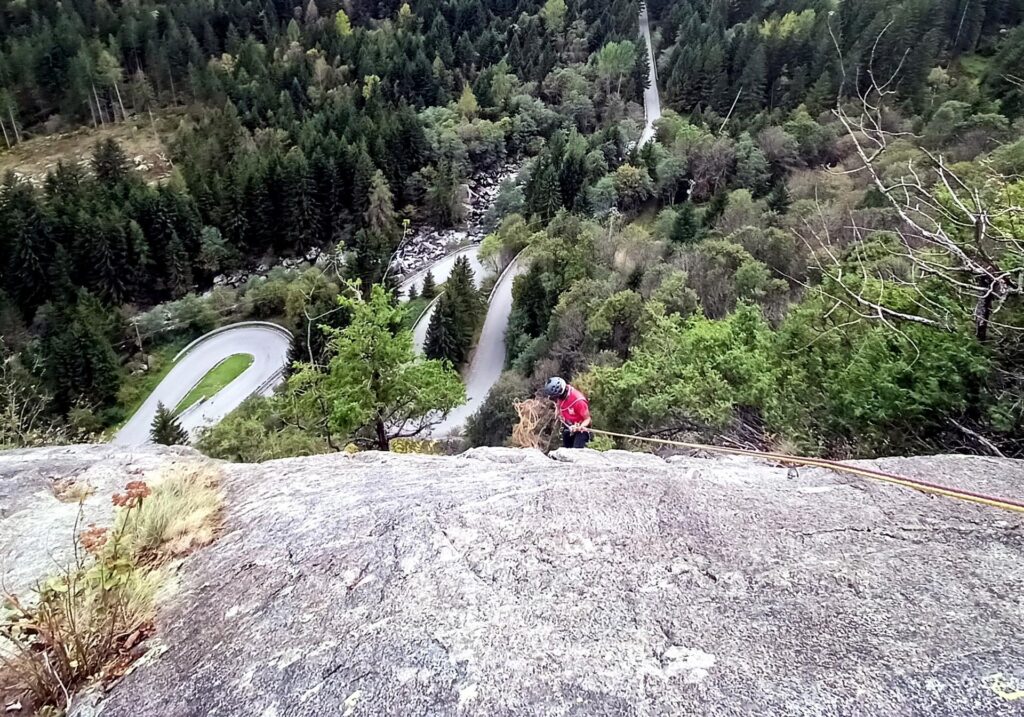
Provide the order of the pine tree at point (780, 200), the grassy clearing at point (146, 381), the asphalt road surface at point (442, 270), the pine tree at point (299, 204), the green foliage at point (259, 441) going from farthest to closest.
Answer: the pine tree at point (299, 204) → the asphalt road surface at point (442, 270) → the pine tree at point (780, 200) → the grassy clearing at point (146, 381) → the green foliage at point (259, 441)

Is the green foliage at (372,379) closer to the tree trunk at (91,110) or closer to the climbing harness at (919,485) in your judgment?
the climbing harness at (919,485)

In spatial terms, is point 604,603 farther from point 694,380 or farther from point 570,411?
point 694,380

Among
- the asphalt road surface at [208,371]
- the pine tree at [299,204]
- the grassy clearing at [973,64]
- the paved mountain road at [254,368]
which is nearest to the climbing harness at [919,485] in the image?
the paved mountain road at [254,368]

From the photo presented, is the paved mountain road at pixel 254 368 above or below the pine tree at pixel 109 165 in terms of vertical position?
below


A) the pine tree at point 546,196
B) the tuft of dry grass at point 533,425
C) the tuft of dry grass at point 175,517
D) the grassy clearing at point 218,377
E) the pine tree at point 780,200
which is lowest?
the grassy clearing at point 218,377

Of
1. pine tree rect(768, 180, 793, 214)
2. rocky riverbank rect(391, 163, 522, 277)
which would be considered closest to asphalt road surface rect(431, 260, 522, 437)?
rocky riverbank rect(391, 163, 522, 277)

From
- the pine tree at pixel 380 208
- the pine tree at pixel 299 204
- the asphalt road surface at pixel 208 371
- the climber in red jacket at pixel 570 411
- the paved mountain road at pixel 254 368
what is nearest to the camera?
the climber in red jacket at pixel 570 411

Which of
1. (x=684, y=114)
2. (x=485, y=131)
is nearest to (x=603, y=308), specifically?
(x=485, y=131)

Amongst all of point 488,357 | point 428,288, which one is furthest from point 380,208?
point 488,357
